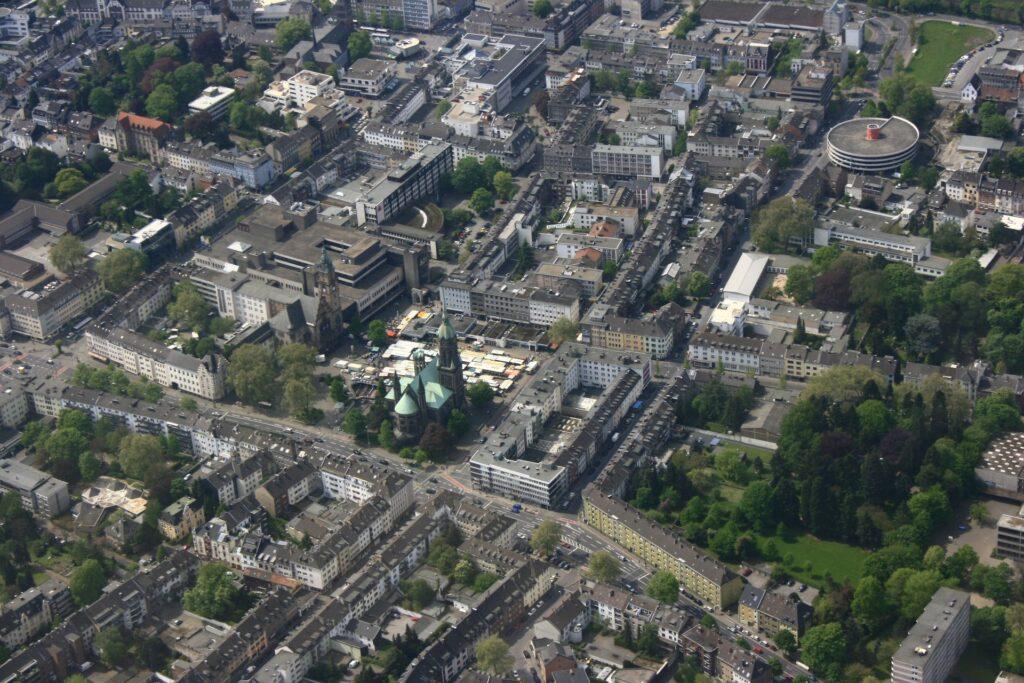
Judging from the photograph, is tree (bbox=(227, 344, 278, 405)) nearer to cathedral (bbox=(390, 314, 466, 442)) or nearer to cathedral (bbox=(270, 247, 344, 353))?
cathedral (bbox=(270, 247, 344, 353))

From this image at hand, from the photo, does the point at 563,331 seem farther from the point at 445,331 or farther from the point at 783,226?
the point at 783,226

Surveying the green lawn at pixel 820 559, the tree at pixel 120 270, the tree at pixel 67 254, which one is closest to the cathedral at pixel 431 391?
the green lawn at pixel 820 559

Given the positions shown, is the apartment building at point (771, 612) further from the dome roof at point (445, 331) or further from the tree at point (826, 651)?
the dome roof at point (445, 331)

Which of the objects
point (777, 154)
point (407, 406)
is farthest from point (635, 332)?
point (777, 154)

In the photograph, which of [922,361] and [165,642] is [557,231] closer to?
[922,361]

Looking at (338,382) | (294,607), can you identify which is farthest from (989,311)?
(294,607)
